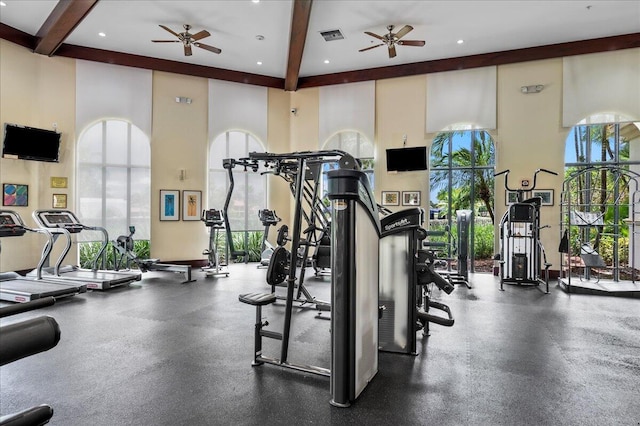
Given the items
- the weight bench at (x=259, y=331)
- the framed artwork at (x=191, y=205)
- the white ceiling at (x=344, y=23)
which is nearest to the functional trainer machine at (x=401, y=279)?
the weight bench at (x=259, y=331)

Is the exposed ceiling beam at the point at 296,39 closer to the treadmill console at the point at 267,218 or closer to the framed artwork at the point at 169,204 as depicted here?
the treadmill console at the point at 267,218

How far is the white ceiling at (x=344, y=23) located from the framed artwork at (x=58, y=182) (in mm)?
3020

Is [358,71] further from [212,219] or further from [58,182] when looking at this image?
[58,182]

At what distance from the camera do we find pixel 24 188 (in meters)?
7.88

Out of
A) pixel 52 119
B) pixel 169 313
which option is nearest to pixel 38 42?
pixel 52 119

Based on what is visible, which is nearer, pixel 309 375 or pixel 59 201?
pixel 309 375

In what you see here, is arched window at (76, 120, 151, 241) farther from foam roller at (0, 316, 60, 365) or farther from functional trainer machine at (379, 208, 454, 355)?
foam roller at (0, 316, 60, 365)

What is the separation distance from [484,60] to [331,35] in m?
3.68

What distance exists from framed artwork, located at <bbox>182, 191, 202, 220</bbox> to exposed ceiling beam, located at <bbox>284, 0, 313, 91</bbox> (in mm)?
3815

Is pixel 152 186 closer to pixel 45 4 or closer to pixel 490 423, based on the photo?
pixel 45 4

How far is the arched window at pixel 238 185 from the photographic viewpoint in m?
9.98

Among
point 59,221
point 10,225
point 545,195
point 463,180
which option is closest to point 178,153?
point 59,221

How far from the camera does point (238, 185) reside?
10219 mm

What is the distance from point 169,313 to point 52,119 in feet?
19.9
